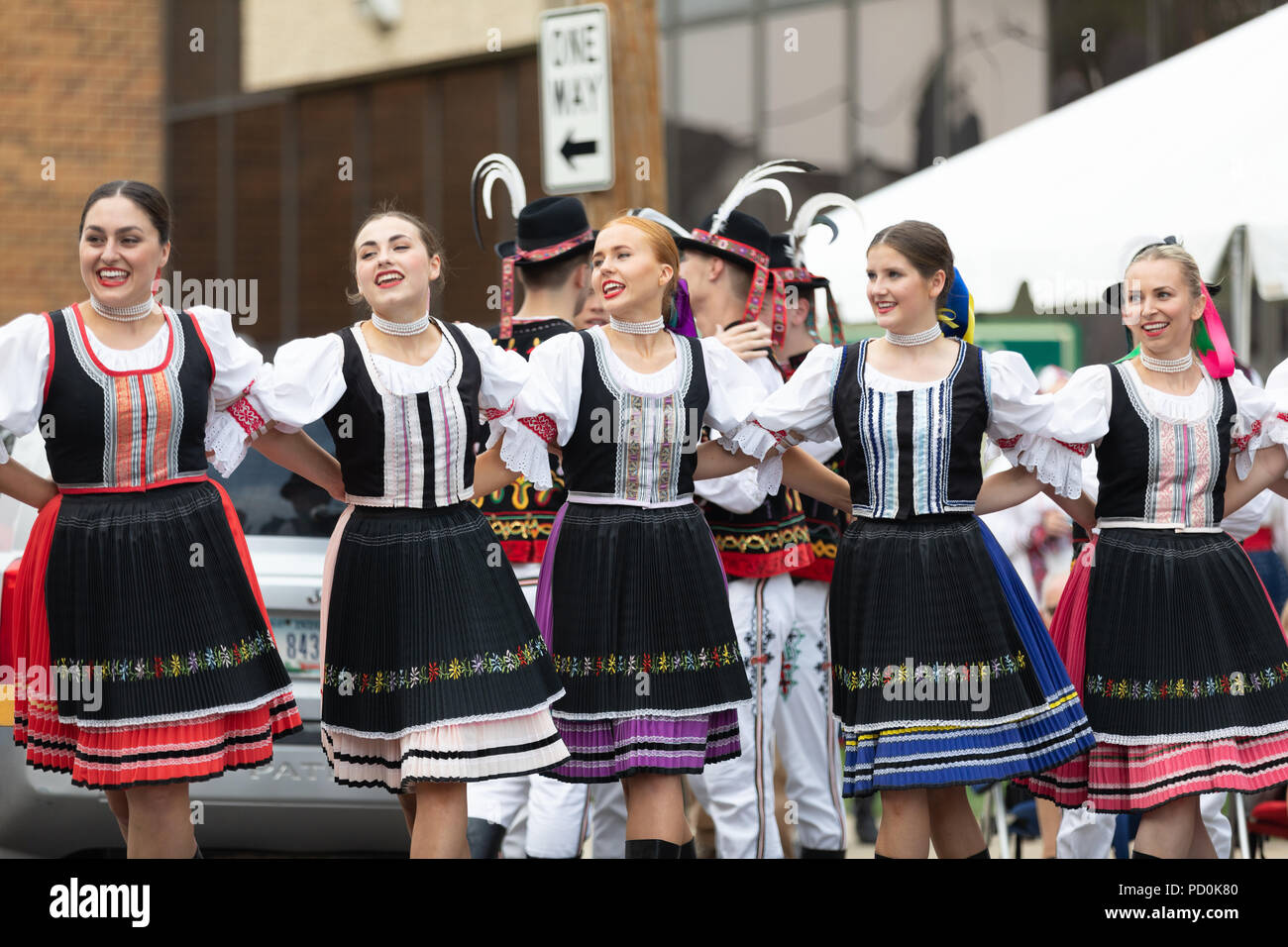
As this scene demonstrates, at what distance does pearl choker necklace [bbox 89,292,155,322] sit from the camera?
3.67 meters

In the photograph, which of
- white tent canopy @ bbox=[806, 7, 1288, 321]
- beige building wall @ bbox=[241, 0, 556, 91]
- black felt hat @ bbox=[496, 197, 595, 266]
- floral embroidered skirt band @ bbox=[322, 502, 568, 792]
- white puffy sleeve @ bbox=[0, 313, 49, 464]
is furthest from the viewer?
beige building wall @ bbox=[241, 0, 556, 91]

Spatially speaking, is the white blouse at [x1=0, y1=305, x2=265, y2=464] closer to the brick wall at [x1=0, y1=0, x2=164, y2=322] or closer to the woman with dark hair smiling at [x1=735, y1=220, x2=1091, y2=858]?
the woman with dark hair smiling at [x1=735, y1=220, x2=1091, y2=858]

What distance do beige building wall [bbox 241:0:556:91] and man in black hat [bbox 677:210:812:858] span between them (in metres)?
6.44

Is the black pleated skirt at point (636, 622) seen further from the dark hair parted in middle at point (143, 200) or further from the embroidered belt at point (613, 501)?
the dark hair parted in middle at point (143, 200)

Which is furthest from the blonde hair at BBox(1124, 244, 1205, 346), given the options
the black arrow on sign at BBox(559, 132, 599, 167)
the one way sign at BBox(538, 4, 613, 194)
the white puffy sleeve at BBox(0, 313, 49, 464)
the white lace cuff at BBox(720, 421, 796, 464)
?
the black arrow on sign at BBox(559, 132, 599, 167)

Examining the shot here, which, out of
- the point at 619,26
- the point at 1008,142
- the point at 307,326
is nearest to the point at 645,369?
the point at 1008,142

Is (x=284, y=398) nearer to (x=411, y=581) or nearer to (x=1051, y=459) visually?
(x=411, y=581)

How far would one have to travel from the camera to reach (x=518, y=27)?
11.3 meters

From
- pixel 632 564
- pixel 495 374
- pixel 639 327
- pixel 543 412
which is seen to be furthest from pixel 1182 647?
pixel 495 374

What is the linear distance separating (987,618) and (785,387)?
31.8 inches

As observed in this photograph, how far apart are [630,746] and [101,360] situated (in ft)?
5.39

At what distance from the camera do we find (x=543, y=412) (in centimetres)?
401

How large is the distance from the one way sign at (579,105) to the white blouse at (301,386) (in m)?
3.82

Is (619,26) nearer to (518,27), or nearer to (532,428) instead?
(518,27)
